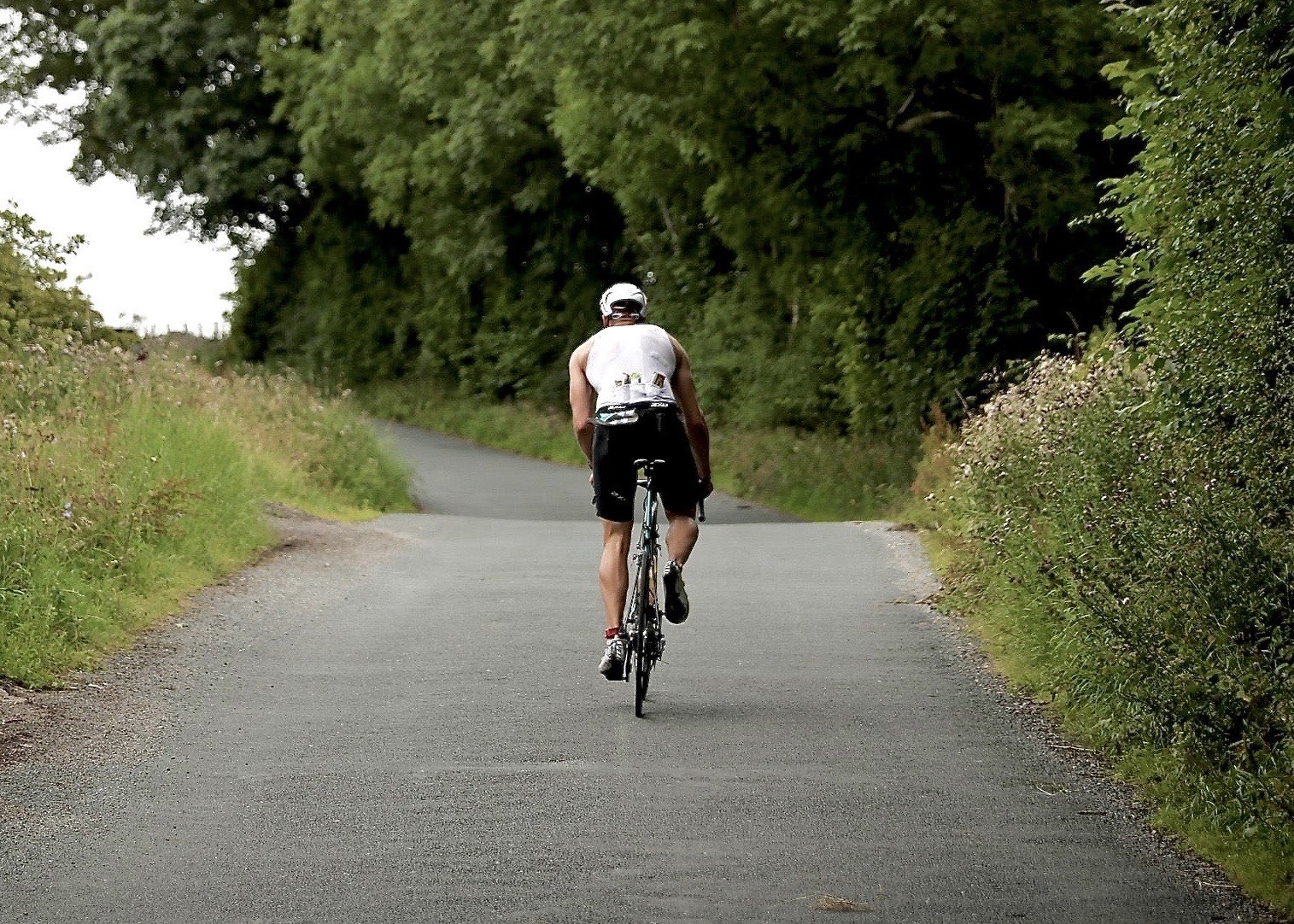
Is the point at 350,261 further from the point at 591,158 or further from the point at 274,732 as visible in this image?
the point at 274,732

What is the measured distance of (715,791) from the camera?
7598 millimetres

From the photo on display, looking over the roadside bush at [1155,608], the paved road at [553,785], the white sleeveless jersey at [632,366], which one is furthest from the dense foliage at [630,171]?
the white sleeveless jersey at [632,366]

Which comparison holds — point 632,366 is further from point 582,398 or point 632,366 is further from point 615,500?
point 615,500

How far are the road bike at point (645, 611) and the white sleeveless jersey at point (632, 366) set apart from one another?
12.2 inches

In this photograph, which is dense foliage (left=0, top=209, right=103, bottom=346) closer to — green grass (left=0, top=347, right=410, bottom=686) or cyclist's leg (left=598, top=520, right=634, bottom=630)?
green grass (left=0, top=347, right=410, bottom=686)

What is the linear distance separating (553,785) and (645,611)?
5.25 ft

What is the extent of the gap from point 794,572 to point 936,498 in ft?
4.62

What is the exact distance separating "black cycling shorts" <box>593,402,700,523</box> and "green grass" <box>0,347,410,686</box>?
9.62 feet

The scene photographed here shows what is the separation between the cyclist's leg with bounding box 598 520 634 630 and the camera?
942cm

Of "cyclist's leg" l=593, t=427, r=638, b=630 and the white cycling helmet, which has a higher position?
the white cycling helmet

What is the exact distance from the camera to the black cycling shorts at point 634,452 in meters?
9.23

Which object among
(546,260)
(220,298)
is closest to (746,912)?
(546,260)

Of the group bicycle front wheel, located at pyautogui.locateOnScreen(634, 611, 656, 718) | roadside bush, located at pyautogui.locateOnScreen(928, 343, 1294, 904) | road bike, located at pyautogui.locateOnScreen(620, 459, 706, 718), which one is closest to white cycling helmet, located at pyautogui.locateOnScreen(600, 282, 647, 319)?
road bike, located at pyautogui.locateOnScreen(620, 459, 706, 718)

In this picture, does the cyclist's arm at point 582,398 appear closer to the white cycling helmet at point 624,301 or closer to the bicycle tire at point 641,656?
the white cycling helmet at point 624,301
